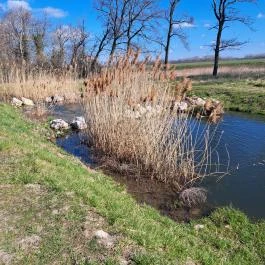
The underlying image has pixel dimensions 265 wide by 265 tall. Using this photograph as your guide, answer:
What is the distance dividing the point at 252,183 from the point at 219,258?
3.55m

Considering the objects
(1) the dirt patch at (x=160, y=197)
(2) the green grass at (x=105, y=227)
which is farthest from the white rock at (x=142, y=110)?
(2) the green grass at (x=105, y=227)

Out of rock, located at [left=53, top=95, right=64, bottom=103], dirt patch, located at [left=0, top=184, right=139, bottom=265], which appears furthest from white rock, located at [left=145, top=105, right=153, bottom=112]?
rock, located at [left=53, top=95, right=64, bottom=103]

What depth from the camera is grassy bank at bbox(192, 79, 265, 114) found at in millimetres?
16469

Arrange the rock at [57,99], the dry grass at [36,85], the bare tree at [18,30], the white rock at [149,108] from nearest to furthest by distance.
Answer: the white rock at [149,108] < the dry grass at [36,85] < the rock at [57,99] < the bare tree at [18,30]

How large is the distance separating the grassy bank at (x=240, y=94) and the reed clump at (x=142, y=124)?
8215 millimetres

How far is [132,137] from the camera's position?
8.11 meters

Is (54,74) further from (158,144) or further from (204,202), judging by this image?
(204,202)

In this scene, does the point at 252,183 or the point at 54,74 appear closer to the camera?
the point at 252,183

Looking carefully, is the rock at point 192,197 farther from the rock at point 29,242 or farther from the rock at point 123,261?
the rock at point 29,242

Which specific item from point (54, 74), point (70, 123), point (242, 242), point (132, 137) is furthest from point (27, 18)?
point (242, 242)

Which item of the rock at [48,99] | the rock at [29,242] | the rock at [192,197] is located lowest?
the rock at [48,99]

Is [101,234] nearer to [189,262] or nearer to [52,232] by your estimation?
[52,232]

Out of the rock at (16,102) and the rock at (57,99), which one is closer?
the rock at (16,102)

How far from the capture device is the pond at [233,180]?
670 centimetres
